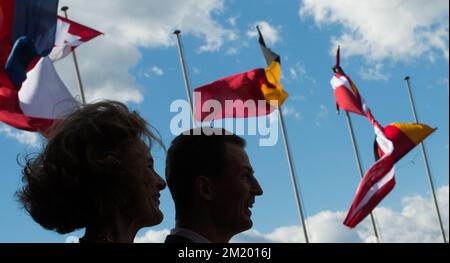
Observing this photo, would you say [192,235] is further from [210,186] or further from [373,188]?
[373,188]

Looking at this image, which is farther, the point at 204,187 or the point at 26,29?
the point at 26,29

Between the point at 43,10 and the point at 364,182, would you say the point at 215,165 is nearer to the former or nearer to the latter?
the point at 43,10

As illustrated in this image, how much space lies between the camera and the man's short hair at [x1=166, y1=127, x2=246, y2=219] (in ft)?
9.46

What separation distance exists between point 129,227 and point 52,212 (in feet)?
0.75

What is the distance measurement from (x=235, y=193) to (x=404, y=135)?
16.2 m

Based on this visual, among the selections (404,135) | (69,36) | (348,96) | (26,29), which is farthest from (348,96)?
(26,29)

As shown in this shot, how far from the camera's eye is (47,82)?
508 inches

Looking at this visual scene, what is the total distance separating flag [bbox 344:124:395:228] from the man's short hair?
13868 millimetres

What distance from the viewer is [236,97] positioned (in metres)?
15.2

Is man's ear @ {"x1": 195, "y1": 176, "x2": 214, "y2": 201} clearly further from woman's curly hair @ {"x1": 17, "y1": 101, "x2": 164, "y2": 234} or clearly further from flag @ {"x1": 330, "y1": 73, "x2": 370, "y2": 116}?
flag @ {"x1": 330, "y1": 73, "x2": 370, "y2": 116}

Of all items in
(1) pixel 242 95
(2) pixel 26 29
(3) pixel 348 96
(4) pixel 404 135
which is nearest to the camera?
(2) pixel 26 29

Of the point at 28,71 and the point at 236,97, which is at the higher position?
the point at 236,97
